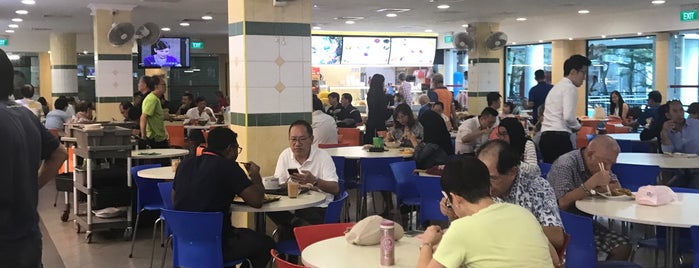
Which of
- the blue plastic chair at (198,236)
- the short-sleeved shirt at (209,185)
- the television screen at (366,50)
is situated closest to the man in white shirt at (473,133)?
the short-sleeved shirt at (209,185)

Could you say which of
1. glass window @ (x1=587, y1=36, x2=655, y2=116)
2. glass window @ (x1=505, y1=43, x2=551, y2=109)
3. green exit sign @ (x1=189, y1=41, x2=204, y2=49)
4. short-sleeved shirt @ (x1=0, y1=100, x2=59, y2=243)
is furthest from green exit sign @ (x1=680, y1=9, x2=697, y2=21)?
short-sleeved shirt @ (x1=0, y1=100, x2=59, y2=243)

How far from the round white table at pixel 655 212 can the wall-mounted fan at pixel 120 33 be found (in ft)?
27.8

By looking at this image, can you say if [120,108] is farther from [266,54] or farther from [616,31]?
[616,31]

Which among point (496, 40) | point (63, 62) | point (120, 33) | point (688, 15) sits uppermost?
point (688, 15)

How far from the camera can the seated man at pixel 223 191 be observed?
14.1ft

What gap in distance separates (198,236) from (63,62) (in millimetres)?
14940

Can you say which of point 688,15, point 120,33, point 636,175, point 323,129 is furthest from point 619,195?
point 688,15

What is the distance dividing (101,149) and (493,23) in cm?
990

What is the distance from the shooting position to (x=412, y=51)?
1742 cm

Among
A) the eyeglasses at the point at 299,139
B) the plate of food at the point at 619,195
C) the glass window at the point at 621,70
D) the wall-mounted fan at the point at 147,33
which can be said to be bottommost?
the plate of food at the point at 619,195

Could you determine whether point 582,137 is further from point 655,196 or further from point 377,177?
point 655,196

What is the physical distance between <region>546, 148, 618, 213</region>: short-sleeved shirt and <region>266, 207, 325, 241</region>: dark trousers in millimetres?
1562

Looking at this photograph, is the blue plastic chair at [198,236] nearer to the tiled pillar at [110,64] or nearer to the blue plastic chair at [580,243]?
the blue plastic chair at [580,243]

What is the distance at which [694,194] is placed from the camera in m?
4.76
